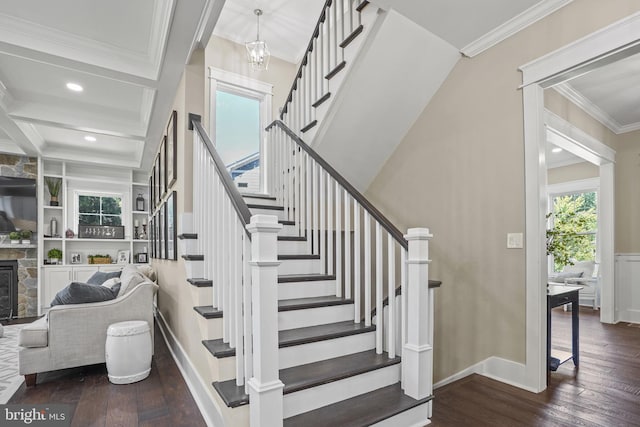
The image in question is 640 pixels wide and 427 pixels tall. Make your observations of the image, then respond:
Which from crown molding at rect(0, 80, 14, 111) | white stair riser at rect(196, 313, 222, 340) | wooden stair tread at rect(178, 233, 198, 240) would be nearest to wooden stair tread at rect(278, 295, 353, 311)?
white stair riser at rect(196, 313, 222, 340)

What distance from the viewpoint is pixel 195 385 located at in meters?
2.50

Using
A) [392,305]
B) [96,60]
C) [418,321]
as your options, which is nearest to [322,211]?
[392,305]

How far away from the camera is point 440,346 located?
297cm

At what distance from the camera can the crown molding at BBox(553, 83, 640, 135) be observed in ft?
11.6

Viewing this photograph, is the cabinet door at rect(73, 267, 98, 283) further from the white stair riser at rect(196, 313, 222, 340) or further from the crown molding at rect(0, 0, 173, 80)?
the white stair riser at rect(196, 313, 222, 340)

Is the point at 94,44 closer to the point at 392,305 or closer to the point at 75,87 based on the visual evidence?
the point at 75,87

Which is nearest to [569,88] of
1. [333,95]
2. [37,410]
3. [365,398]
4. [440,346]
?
[333,95]

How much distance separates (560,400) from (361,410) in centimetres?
138

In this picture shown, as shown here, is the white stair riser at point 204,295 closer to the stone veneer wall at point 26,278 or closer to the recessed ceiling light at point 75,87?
the recessed ceiling light at point 75,87

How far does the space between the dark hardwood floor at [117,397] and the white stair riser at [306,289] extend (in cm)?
96

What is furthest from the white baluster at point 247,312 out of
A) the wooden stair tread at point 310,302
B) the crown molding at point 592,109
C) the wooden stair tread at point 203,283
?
the crown molding at point 592,109

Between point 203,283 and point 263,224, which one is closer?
point 263,224

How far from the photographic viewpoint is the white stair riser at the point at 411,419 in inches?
74.2

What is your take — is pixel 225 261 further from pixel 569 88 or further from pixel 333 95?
pixel 569 88
